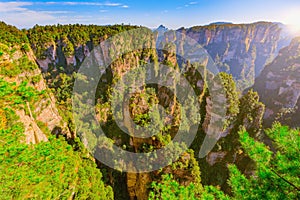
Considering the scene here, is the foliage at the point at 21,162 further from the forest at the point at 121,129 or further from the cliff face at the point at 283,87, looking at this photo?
the cliff face at the point at 283,87

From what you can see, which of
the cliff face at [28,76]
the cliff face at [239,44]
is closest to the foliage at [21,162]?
the cliff face at [28,76]

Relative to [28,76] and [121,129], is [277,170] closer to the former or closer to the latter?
[28,76]

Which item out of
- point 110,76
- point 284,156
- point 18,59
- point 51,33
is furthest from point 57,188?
point 51,33

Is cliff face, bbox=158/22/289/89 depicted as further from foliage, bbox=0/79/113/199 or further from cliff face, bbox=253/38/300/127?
foliage, bbox=0/79/113/199

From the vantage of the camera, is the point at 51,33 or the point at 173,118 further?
the point at 51,33

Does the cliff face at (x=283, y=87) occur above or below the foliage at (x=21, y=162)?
below

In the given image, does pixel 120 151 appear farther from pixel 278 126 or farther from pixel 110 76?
pixel 278 126
